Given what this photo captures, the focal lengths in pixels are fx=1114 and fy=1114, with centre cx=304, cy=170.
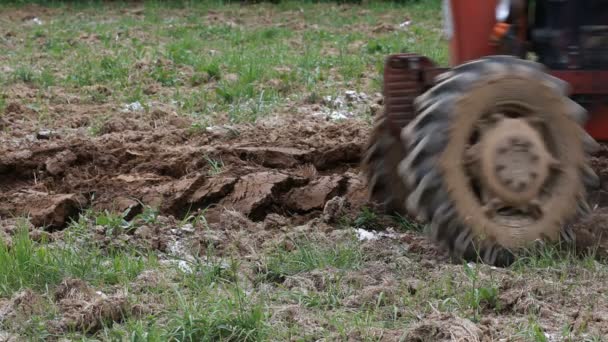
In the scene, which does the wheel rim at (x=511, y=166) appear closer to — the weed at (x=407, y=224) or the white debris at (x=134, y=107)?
the weed at (x=407, y=224)

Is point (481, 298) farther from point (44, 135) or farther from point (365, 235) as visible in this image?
point (44, 135)

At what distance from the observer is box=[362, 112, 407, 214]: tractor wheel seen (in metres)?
6.43

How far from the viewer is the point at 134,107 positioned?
9.42 m

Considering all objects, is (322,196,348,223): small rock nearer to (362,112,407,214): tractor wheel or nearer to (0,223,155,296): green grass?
(362,112,407,214): tractor wheel

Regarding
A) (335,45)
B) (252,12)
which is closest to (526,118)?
(335,45)

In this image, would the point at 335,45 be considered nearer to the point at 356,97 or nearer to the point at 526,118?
the point at 356,97

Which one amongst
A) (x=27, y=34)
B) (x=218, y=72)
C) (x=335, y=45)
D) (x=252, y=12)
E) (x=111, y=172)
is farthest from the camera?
(x=252, y=12)

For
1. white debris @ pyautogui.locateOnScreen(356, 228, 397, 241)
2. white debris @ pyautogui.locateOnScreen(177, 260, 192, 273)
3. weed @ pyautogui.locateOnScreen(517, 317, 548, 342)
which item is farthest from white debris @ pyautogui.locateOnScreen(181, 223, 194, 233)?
weed @ pyautogui.locateOnScreen(517, 317, 548, 342)

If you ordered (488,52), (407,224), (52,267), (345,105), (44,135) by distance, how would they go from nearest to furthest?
1. (52,267)
2. (488,52)
3. (407,224)
4. (44,135)
5. (345,105)

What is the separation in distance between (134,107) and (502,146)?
4.71m

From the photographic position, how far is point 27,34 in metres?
14.2

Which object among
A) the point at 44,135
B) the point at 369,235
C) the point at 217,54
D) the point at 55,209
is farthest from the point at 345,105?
the point at 55,209

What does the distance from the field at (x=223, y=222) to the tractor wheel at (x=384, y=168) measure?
3.6 inches

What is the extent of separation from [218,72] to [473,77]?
5.61m
